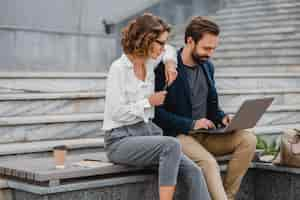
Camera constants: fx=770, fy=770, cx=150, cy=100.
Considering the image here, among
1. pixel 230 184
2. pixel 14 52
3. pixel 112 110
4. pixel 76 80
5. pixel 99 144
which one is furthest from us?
pixel 14 52

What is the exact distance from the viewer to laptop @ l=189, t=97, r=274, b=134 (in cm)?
530

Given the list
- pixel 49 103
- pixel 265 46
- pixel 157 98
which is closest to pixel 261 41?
pixel 265 46

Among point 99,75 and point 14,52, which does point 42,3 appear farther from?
point 99,75

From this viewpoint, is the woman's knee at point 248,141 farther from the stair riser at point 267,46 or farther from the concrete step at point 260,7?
the concrete step at point 260,7

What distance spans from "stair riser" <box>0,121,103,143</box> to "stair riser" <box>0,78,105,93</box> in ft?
4.15

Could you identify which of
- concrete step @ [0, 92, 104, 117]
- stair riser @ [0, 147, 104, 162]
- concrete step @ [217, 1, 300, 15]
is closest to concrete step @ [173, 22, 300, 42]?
concrete step @ [217, 1, 300, 15]

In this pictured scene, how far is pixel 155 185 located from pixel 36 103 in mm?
Result: 2332

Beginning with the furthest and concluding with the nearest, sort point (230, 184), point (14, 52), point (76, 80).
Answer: point (14, 52)
point (76, 80)
point (230, 184)

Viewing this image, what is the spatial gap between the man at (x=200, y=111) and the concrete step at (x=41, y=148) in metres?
1.23

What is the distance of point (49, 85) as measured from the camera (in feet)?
27.1

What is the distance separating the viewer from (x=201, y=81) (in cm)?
563

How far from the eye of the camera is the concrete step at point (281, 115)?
8696 mm

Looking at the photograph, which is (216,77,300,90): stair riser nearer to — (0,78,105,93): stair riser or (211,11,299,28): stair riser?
(0,78,105,93): stair riser

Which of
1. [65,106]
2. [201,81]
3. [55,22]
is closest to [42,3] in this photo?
[55,22]
